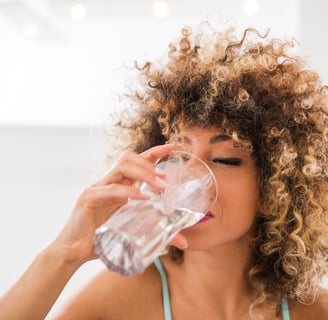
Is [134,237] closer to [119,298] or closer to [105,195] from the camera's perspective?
[105,195]

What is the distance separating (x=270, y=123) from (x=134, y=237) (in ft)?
1.60

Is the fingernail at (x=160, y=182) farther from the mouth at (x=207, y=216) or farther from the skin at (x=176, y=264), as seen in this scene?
the mouth at (x=207, y=216)

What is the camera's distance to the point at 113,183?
908mm

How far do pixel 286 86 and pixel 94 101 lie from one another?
3.79ft

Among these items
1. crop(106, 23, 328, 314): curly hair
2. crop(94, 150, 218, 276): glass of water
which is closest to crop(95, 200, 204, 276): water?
crop(94, 150, 218, 276): glass of water

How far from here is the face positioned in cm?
102

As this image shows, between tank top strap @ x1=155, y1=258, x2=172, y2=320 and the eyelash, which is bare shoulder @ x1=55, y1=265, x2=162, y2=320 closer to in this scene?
tank top strap @ x1=155, y1=258, x2=172, y2=320

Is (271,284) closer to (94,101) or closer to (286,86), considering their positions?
(286,86)

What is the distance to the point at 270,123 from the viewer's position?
3.75 ft

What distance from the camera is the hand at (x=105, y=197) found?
0.85 meters

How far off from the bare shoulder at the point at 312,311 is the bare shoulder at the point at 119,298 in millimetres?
281

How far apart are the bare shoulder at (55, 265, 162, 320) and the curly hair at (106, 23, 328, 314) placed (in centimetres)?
21

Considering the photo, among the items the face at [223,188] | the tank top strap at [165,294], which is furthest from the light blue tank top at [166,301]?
the face at [223,188]

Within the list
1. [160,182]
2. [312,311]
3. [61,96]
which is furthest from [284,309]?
[61,96]
